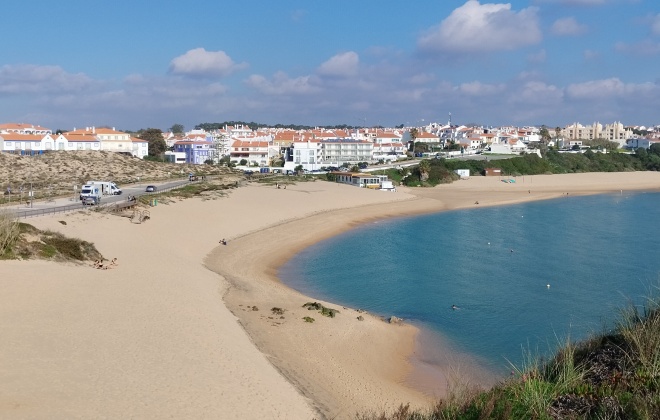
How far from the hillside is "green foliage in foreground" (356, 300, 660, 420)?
38772mm

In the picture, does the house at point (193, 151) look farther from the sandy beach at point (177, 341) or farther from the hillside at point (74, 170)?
the sandy beach at point (177, 341)

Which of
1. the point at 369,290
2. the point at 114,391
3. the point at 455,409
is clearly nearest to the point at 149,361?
the point at 114,391

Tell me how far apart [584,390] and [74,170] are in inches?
2186

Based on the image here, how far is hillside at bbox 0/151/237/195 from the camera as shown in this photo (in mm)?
48394

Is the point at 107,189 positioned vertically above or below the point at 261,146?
below

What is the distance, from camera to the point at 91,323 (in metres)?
14.2

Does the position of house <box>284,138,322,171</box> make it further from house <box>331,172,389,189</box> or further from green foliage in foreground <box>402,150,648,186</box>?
house <box>331,172,389,189</box>

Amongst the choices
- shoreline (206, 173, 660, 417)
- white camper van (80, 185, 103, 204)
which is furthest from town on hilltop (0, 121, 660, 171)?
white camper van (80, 185, 103, 204)

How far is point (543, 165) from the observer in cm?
9012

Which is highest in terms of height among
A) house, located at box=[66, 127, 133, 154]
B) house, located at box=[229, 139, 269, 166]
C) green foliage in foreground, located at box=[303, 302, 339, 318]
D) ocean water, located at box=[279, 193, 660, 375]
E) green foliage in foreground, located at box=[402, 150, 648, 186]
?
house, located at box=[66, 127, 133, 154]

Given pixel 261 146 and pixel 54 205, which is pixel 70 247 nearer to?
pixel 54 205

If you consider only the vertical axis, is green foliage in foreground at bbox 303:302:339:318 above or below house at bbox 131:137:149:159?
below

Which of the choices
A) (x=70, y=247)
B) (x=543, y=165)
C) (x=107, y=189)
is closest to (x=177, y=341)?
(x=70, y=247)

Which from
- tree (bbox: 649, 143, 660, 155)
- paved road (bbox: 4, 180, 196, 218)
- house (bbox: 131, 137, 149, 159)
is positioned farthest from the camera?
tree (bbox: 649, 143, 660, 155)
